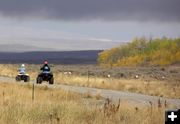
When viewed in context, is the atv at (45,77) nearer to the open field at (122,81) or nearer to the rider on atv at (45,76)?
the rider on atv at (45,76)

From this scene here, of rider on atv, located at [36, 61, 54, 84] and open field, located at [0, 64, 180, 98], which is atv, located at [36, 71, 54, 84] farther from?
open field, located at [0, 64, 180, 98]

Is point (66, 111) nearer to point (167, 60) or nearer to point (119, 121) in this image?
point (119, 121)

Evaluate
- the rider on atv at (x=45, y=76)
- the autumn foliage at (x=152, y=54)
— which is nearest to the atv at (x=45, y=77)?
the rider on atv at (x=45, y=76)

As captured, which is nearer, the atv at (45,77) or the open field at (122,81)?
the open field at (122,81)

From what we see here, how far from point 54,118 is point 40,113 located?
2.57ft

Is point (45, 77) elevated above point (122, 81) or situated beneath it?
elevated above

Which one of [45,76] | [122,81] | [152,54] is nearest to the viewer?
[45,76]

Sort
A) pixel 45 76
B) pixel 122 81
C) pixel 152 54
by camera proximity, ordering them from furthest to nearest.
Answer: pixel 152 54 → pixel 122 81 → pixel 45 76

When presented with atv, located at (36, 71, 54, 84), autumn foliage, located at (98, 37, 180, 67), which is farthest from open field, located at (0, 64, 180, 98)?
autumn foliage, located at (98, 37, 180, 67)

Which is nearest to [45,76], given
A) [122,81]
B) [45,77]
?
[45,77]

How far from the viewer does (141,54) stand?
181 metres

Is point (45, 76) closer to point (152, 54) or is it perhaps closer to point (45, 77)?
point (45, 77)

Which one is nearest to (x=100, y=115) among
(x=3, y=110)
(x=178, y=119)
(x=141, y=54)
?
(x=3, y=110)

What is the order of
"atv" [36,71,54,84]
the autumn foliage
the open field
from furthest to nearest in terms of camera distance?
the autumn foliage, "atv" [36,71,54,84], the open field
